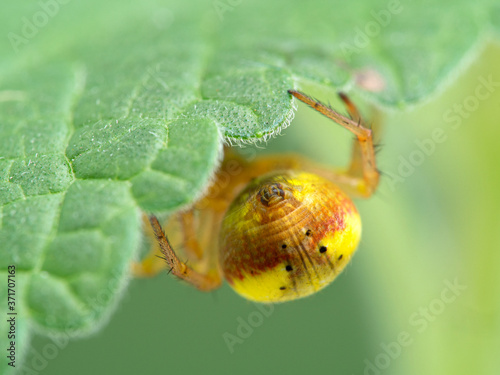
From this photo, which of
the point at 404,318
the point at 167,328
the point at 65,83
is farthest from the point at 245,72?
the point at 167,328

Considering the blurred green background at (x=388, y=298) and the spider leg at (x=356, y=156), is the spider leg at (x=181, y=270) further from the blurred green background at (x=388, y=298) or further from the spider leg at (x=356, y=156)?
the spider leg at (x=356, y=156)

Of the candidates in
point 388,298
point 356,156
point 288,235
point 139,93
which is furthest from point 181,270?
point 388,298

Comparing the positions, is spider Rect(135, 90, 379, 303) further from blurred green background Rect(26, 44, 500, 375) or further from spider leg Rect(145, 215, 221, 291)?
blurred green background Rect(26, 44, 500, 375)

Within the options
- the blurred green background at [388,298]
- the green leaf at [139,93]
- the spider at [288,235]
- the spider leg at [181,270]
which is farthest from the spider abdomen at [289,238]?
the blurred green background at [388,298]

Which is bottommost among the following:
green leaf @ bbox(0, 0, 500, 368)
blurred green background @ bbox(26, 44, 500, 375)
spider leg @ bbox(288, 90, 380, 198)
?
blurred green background @ bbox(26, 44, 500, 375)

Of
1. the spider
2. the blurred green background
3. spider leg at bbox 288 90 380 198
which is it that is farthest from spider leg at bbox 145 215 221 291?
spider leg at bbox 288 90 380 198

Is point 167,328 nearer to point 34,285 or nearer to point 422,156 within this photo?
point 422,156

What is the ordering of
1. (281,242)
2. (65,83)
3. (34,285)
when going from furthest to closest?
(65,83)
(281,242)
(34,285)

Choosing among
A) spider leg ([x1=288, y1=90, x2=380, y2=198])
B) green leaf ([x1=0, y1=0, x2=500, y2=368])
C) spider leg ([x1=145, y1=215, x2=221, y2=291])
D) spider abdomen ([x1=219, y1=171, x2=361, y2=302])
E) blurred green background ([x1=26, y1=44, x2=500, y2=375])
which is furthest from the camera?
blurred green background ([x1=26, y1=44, x2=500, y2=375])
